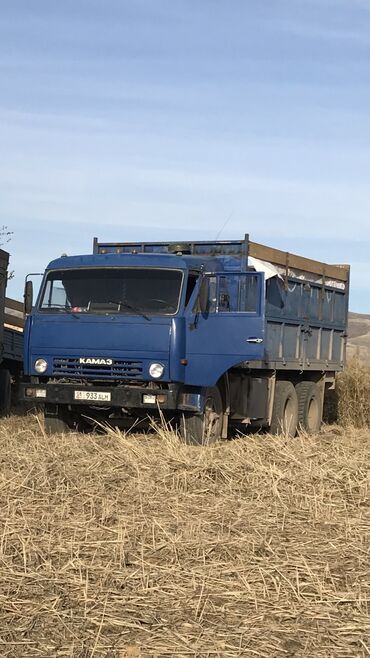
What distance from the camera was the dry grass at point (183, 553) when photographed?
3.91 metres

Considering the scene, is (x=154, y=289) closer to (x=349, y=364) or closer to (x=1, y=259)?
(x=1, y=259)

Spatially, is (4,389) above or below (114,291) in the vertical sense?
below

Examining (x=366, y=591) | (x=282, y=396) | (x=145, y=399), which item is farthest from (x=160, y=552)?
(x=282, y=396)

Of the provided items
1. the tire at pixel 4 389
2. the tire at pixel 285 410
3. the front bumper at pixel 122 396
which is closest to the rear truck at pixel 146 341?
the front bumper at pixel 122 396

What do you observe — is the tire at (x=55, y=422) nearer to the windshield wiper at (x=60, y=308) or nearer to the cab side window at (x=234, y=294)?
the windshield wiper at (x=60, y=308)

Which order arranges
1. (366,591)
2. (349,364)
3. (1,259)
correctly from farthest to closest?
A: (349,364), (1,259), (366,591)

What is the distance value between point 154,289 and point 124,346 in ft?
2.68

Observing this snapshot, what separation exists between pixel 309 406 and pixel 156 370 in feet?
15.1

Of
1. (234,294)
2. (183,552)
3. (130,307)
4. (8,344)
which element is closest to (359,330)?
(8,344)

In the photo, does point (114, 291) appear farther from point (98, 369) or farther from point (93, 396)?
point (93, 396)

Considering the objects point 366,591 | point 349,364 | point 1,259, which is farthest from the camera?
point 349,364

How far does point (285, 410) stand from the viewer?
12.9 meters

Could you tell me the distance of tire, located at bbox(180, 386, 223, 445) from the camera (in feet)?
33.8

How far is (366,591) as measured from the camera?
178 inches
